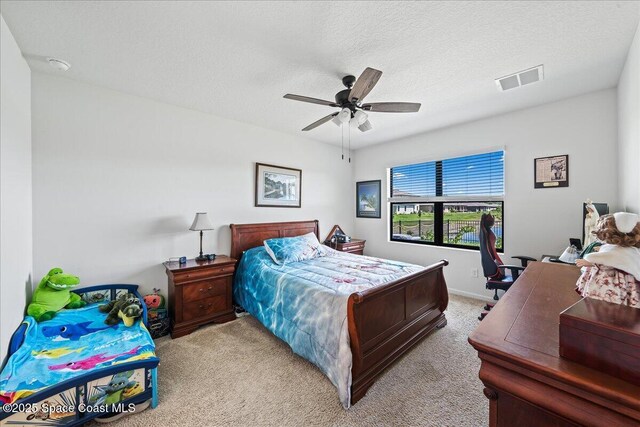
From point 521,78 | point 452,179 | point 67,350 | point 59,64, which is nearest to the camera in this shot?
point 67,350

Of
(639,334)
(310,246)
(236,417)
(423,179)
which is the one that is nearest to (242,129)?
(310,246)

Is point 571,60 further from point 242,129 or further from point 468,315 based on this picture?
point 242,129

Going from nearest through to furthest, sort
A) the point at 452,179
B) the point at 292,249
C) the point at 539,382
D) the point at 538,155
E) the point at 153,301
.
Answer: the point at 539,382
the point at 153,301
the point at 538,155
the point at 292,249
the point at 452,179

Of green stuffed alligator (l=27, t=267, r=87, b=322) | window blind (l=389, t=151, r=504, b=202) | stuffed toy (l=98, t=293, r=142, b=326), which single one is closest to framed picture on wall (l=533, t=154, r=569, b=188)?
window blind (l=389, t=151, r=504, b=202)

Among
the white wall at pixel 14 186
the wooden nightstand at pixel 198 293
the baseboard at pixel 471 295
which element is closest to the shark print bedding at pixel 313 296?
the wooden nightstand at pixel 198 293

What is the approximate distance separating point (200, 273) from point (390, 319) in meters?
2.13

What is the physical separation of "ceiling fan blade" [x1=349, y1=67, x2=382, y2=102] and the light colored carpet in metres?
2.41

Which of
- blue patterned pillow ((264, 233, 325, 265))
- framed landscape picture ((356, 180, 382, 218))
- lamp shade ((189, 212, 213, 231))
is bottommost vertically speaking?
blue patterned pillow ((264, 233, 325, 265))

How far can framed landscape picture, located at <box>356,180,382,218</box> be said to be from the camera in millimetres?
5023

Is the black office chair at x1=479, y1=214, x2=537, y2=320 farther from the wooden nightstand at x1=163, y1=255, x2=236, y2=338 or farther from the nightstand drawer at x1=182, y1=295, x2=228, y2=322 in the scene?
the nightstand drawer at x1=182, y1=295, x2=228, y2=322

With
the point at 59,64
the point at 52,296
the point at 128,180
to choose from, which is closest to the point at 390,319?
the point at 52,296

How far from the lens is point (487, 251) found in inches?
117

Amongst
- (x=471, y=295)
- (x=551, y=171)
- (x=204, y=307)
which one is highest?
(x=551, y=171)

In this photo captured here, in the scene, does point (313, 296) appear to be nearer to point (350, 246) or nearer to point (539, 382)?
point (539, 382)
